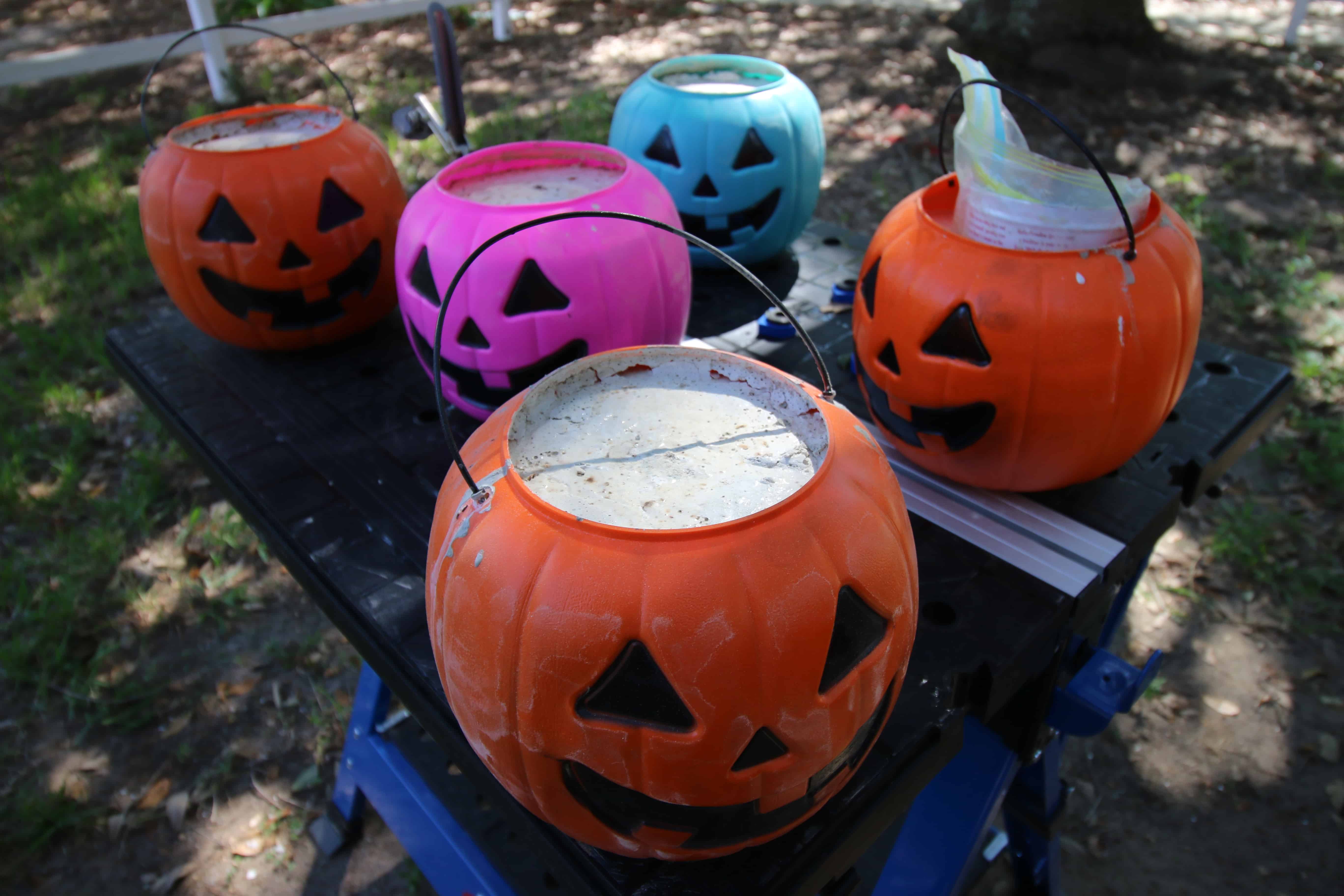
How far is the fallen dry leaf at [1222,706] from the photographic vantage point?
7.14 feet

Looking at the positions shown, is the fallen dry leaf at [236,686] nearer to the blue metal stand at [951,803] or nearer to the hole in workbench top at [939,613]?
the blue metal stand at [951,803]

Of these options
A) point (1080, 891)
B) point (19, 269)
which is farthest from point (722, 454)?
point (19, 269)

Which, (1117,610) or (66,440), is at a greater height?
→ (1117,610)

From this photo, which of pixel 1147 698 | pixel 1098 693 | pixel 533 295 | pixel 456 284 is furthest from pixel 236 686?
pixel 1147 698

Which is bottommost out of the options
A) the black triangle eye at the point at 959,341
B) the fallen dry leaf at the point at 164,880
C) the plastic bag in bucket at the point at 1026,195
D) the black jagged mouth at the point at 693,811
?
the fallen dry leaf at the point at 164,880

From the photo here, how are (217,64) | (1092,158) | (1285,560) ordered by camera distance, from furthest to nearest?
1. (217,64)
2. (1285,560)
3. (1092,158)

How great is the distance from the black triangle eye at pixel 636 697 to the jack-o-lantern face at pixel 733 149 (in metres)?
1.34

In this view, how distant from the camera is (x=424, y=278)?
1497 millimetres

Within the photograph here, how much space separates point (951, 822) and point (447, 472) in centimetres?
98

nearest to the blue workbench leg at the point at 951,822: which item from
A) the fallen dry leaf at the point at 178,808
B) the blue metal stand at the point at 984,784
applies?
the blue metal stand at the point at 984,784

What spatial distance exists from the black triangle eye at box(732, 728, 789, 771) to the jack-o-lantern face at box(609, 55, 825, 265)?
1341mm

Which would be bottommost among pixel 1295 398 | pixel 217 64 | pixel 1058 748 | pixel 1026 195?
pixel 1295 398

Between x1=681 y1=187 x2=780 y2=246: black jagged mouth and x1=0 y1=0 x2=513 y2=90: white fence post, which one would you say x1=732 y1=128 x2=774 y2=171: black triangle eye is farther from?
x1=0 y1=0 x2=513 y2=90: white fence post

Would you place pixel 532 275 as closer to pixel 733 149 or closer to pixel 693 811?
pixel 733 149
